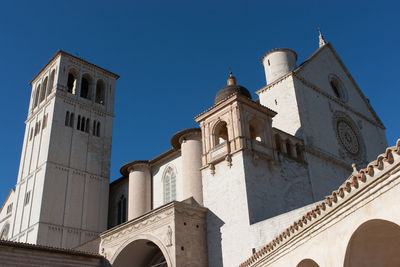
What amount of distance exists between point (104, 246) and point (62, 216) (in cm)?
948

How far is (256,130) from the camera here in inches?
810

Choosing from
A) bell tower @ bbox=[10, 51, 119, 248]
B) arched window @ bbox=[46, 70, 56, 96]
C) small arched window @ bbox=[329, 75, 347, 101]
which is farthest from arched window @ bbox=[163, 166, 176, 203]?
arched window @ bbox=[46, 70, 56, 96]

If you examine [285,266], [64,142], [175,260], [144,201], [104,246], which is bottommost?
[285,266]

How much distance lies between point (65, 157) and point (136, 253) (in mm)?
12888

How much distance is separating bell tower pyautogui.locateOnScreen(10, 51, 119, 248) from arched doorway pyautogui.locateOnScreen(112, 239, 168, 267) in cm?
938

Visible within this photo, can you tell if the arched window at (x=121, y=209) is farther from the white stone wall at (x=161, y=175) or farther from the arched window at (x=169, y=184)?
A: the arched window at (x=169, y=184)

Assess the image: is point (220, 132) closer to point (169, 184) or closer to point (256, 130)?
point (256, 130)

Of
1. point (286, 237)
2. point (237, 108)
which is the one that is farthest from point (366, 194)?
point (237, 108)

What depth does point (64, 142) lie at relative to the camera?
30766mm

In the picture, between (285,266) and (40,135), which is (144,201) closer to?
(40,135)

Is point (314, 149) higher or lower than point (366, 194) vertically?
higher

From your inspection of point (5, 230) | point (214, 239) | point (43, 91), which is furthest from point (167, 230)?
point (5, 230)

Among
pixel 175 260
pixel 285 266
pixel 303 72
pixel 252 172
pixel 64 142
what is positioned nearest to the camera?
pixel 285 266

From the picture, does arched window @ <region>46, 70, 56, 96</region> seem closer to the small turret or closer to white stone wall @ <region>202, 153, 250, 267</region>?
the small turret
